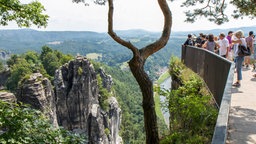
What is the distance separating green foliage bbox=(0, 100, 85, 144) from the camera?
628cm

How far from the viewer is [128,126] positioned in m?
92.1

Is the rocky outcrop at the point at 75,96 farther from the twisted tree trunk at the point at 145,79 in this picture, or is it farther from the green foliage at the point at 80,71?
the twisted tree trunk at the point at 145,79

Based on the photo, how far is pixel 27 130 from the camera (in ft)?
21.4

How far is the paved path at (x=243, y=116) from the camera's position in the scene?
5.19 m

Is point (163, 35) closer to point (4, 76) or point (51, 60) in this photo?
point (51, 60)

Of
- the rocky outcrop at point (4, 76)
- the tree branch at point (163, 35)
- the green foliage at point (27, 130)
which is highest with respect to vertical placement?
the tree branch at point (163, 35)

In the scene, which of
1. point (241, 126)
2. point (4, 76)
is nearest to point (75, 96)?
point (4, 76)

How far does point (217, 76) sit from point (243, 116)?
5.43 ft

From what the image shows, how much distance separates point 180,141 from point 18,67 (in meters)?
65.1

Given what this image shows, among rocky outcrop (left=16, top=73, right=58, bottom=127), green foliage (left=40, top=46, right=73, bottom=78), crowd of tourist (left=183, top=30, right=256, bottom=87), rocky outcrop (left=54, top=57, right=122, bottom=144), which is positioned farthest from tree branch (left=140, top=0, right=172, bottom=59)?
green foliage (left=40, top=46, right=73, bottom=78)

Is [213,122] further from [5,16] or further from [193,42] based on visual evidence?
[193,42]

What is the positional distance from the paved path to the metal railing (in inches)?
21.0

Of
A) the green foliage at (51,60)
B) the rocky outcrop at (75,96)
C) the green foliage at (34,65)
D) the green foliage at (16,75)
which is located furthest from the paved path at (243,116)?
the green foliage at (51,60)

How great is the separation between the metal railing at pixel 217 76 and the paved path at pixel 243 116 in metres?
0.53
